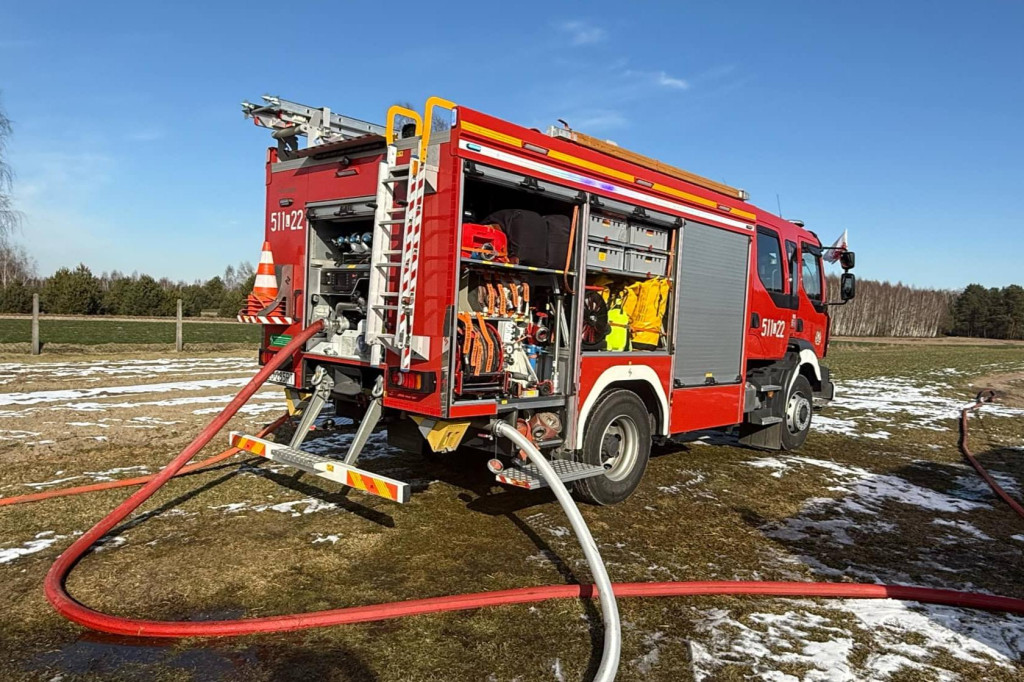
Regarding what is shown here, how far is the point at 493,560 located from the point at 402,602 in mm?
1020

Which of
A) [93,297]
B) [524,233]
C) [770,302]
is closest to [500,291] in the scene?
[524,233]

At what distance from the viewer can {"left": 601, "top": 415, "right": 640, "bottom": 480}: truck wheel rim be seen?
6.05 meters

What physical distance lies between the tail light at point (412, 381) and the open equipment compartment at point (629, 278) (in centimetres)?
178

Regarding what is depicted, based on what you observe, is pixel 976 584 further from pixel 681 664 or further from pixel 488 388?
pixel 488 388

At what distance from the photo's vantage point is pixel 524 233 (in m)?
5.10

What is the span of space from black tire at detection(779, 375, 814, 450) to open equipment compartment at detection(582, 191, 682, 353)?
321 centimetres

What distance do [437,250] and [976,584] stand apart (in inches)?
171

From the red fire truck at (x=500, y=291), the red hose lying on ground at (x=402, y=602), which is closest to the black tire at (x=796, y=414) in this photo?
the red fire truck at (x=500, y=291)

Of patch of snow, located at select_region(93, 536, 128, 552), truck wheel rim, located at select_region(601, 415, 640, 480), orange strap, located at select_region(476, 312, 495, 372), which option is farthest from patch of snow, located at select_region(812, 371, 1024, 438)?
patch of snow, located at select_region(93, 536, 128, 552)

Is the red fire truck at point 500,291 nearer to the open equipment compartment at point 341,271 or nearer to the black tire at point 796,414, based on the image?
the open equipment compartment at point 341,271

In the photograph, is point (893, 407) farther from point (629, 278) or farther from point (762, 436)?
point (629, 278)

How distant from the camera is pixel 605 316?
606 centimetres

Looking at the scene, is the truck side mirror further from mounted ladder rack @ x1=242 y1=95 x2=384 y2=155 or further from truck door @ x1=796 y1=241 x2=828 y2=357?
mounted ladder rack @ x1=242 y1=95 x2=384 y2=155

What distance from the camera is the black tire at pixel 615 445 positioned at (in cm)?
573
